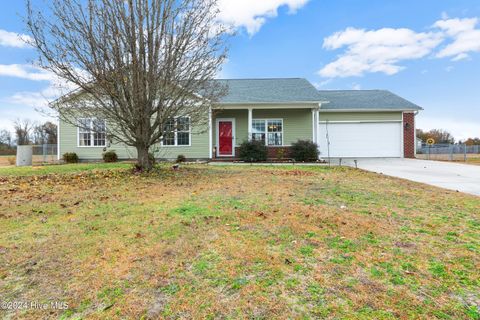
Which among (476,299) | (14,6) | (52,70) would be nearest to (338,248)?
(476,299)

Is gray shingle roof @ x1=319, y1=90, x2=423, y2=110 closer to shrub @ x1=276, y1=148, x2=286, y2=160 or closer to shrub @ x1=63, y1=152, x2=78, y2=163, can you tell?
shrub @ x1=276, y1=148, x2=286, y2=160

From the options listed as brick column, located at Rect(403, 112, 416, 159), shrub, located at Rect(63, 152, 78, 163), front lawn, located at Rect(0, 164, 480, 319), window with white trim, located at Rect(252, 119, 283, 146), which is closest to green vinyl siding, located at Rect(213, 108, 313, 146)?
window with white trim, located at Rect(252, 119, 283, 146)

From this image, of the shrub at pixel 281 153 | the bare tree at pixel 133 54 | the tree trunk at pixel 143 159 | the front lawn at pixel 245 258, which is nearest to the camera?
the front lawn at pixel 245 258

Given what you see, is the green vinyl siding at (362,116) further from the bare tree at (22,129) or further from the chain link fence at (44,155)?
the bare tree at (22,129)

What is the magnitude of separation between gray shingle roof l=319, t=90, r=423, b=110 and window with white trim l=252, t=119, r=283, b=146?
3.10m

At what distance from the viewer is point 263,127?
53.8 feet

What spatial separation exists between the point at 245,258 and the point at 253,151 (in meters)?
11.6

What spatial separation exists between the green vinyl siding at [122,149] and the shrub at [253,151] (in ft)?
7.76

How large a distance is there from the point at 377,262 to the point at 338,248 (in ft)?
1.36

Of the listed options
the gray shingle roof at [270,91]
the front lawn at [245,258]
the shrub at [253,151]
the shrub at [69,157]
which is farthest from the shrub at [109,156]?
the front lawn at [245,258]

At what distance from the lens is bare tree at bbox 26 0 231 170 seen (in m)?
7.64

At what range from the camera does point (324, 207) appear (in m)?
4.57

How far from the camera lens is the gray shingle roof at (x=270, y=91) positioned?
1510 centimetres

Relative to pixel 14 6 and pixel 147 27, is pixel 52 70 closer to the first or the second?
pixel 14 6
